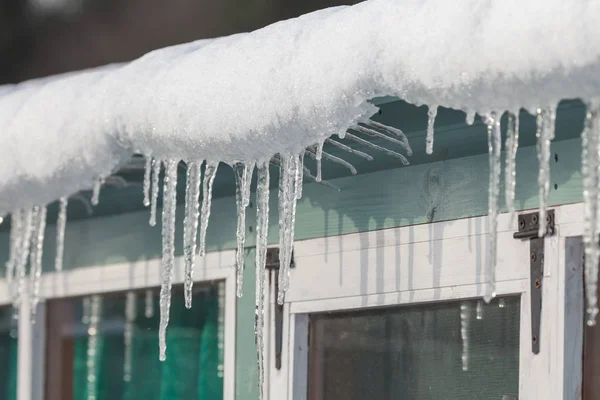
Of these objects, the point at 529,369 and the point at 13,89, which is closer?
the point at 529,369

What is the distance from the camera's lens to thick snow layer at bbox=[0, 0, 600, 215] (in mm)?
3100

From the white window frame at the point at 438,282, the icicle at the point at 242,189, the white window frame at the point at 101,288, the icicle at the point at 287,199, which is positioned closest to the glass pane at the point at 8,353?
the white window frame at the point at 101,288

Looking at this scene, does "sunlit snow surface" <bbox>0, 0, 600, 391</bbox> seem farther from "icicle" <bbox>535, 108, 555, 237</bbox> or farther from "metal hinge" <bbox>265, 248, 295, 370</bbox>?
"metal hinge" <bbox>265, 248, 295, 370</bbox>

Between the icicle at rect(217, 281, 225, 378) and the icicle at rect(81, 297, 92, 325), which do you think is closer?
the icicle at rect(217, 281, 225, 378)

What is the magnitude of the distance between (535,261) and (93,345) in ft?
8.27

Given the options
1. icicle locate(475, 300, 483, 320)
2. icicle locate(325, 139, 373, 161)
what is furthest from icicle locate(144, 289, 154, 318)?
icicle locate(475, 300, 483, 320)

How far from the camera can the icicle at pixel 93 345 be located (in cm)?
565

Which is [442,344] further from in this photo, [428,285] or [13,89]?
Answer: [13,89]

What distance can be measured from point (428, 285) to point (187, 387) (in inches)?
54.3

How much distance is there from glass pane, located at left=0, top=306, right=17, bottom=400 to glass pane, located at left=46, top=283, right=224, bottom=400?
280 millimetres

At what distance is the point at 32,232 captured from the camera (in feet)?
17.1

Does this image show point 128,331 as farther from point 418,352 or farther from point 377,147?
point 377,147

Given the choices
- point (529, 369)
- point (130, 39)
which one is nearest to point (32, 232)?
point (529, 369)

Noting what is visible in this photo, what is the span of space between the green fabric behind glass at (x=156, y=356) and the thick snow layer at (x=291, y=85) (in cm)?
90
